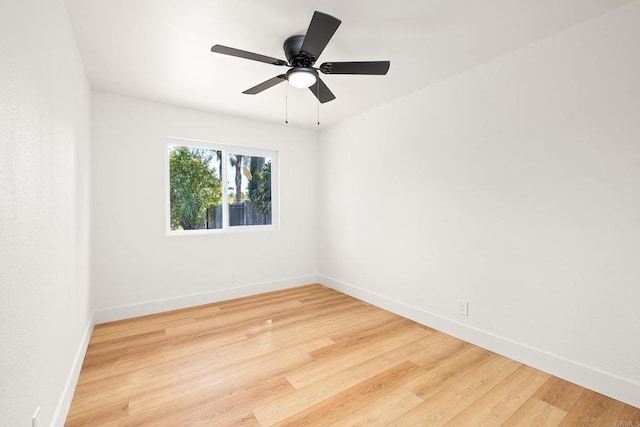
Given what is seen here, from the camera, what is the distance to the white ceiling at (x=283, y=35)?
1.85 metres

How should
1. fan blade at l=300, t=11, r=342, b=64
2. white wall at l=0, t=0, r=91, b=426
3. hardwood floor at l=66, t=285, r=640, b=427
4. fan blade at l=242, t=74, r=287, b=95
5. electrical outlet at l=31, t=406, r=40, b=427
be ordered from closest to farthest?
white wall at l=0, t=0, r=91, b=426
electrical outlet at l=31, t=406, r=40, b=427
fan blade at l=300, t=11, r=342, b=64
hardwood floor at l=66, t=285, r=640, b=427
fan blade at l=242, t=74, r=287, b=95

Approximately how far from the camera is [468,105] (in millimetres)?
2693

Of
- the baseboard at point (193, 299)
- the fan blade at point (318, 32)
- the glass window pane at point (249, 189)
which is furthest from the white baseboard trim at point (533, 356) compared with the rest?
the fan blade at point (318, 32)

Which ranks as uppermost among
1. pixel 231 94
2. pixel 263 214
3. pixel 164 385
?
pixel 231 94

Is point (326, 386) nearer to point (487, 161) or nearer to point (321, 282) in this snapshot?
point (487, 161)

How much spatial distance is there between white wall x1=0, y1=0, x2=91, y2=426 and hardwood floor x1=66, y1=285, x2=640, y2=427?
16.2 inches

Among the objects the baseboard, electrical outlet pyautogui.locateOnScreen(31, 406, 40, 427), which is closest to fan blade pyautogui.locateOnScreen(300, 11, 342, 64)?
electrical outlet pyautogui.locateOnScreen(31, 406, 40, 427)

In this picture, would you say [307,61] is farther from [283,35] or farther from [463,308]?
[463,308]

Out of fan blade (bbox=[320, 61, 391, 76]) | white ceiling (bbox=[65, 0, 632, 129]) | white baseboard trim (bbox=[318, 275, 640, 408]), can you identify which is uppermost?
white ceiling (bbox=[65, 0, 632, 129])

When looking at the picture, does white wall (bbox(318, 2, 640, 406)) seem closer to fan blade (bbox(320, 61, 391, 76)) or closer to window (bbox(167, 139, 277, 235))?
fan blade (bbox(320, 61, 391, 76))

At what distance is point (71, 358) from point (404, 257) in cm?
302

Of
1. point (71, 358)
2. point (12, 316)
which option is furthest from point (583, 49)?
point (71, 358)

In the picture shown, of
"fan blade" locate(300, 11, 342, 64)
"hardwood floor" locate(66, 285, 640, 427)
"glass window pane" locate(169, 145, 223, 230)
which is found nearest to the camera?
"fan blade" locate(300, 11, 342, 64)

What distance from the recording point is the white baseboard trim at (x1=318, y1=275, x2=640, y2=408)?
6.15 feet
